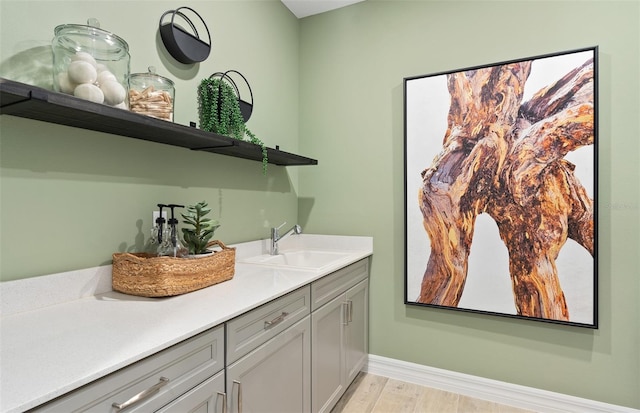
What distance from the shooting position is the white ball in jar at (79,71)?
1.12 m

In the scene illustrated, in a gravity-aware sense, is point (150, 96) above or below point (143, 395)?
above

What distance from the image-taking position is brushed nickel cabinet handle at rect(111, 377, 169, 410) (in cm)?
76

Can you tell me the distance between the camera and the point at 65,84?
1.13 m

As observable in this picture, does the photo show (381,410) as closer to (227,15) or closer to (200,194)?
(200,194)

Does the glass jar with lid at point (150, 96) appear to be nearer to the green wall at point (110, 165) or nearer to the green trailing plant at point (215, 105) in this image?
the green wall at point (110, 165)

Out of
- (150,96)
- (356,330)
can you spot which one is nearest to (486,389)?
(356,330)

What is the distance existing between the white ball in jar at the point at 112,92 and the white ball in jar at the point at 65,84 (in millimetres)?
85

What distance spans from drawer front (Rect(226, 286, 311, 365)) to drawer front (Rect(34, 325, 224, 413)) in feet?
0.18

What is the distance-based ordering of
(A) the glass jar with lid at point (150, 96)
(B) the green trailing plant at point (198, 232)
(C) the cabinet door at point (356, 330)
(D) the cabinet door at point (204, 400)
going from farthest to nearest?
(C) the cabinet door at point (356, 330)
(B) the green trailing plant at point (198, 232)
(A) the glass jar with lid at point (150, 96)
(D) the cabinet door at point (204, 400)

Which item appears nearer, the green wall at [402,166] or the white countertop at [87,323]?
the white countertop at [87,323]

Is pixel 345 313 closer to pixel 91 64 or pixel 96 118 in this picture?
pixel 96 118

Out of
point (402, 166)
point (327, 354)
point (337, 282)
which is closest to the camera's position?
point (327, 354)

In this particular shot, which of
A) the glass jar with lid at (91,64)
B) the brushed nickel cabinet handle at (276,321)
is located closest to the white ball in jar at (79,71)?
the glass jar with lid at (91,64)

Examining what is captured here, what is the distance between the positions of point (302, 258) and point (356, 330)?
59 cm
